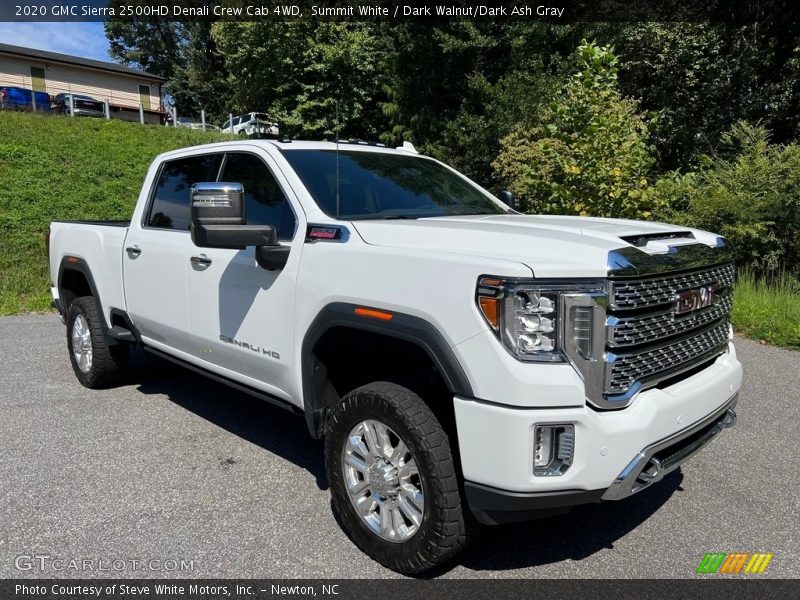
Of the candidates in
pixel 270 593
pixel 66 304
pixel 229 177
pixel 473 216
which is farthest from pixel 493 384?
pixel 66 304

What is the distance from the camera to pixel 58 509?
131 inches

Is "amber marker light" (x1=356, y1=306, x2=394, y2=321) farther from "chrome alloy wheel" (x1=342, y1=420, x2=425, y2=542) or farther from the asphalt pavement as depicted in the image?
the asphalt pavement

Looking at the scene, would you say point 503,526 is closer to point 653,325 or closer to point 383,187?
point 653,325

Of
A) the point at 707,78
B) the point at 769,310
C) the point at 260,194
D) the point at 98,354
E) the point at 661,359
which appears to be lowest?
the point at 769,310

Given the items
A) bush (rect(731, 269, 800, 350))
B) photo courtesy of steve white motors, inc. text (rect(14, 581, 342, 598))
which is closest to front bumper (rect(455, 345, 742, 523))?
photo courtesy of steve white motors, inc. text (rect(14, 581, 342, 598))

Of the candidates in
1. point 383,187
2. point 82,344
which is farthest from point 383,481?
point 82,344

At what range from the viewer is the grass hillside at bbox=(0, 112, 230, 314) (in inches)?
452

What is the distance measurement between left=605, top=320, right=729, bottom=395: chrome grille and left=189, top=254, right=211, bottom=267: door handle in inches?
95.9

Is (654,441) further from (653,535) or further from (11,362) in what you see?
(11,362)

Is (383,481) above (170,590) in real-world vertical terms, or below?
above

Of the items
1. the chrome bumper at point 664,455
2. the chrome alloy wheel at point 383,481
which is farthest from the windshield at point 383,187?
the chrome bumper at point 664,455

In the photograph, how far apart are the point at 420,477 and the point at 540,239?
109 cm

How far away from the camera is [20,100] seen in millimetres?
26141

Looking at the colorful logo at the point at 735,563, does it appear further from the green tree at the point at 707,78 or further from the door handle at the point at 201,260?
the green tree at the point at 707,78
